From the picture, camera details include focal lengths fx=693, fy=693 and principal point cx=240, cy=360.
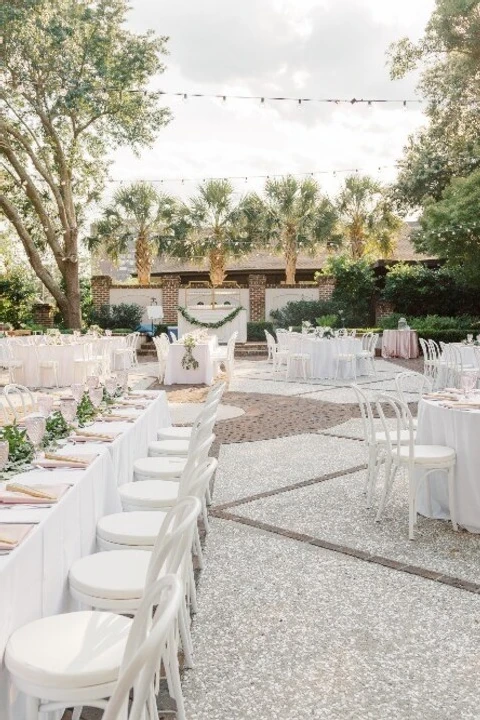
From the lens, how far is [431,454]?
462 cm

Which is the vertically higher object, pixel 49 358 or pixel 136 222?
pixel 136 222

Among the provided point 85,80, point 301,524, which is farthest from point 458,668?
point 85,80

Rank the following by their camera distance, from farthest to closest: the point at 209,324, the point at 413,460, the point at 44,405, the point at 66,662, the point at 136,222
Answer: the point at 136,222 < the point at 209,324 < the point at 413,460 < the point at 44,405 < the point at 66,662

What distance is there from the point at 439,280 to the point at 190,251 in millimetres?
9443

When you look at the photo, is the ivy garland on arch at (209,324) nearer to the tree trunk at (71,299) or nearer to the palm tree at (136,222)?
the tree trunk at (71,299)

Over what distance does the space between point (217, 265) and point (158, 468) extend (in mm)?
23091

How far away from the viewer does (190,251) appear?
1049 inches

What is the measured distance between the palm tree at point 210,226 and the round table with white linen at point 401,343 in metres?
8.55

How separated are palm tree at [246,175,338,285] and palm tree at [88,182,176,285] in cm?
349

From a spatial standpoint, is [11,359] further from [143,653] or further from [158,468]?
[143,653]

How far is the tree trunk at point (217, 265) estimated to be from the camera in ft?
88.0

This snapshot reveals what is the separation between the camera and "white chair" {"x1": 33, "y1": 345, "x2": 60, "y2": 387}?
1298cm

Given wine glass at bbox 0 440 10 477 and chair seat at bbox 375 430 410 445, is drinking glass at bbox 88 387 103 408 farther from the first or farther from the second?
chair seat at bbox 375 430 410 445

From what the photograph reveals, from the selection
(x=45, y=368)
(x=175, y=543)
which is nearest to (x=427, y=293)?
(x=45, y=368)
